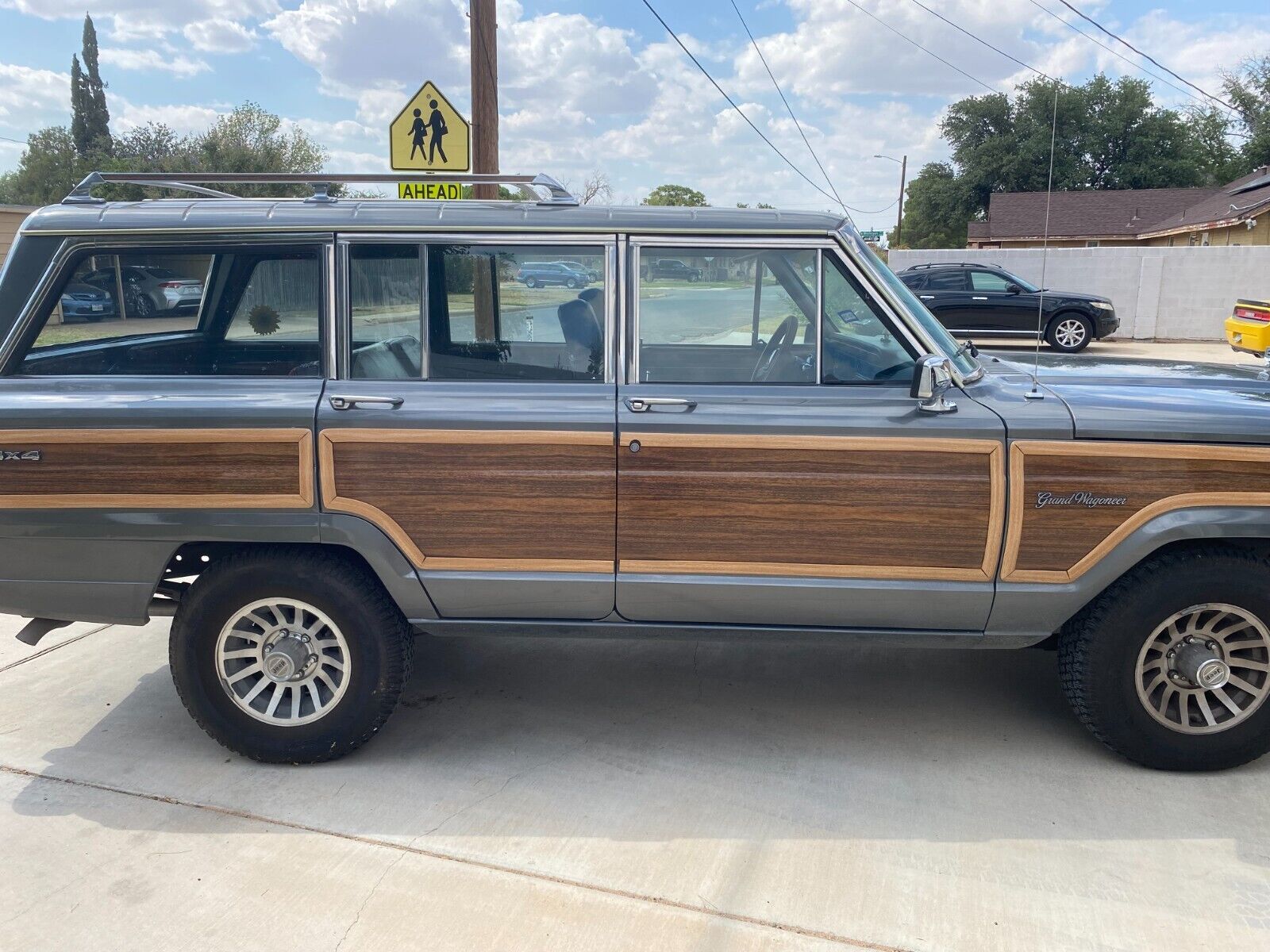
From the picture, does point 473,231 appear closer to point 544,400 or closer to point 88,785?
point 544,400

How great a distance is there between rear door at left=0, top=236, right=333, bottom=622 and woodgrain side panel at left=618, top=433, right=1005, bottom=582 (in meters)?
1.23

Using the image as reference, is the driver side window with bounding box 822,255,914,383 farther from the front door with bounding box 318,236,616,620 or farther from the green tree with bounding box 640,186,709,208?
the green tree with bounding box 640,186,709,208

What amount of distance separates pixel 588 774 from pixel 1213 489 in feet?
7.81

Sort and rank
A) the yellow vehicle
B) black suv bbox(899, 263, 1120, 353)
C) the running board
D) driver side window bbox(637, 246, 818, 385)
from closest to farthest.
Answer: driver side window bbox(637, 246, 818, 385) < the running board < the yellow vehicle < black suv bbox(899, 263, 1120, 353)

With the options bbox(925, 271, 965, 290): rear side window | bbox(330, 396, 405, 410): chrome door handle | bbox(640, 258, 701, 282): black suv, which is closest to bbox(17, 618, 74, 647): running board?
bbox(330, 396, 405, 410): chrome door handle

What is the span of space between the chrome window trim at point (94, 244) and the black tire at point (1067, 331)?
16683mm

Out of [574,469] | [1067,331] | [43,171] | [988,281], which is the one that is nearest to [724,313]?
[574,469]

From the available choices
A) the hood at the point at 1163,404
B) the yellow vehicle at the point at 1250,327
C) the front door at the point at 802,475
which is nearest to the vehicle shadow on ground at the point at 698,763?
the front door at the point at 802,475

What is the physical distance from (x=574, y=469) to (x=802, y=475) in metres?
0.78

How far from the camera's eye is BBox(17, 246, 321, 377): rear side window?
3.55 meters

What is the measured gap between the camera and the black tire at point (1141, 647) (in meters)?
3.40

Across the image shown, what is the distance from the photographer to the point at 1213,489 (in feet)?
10.9

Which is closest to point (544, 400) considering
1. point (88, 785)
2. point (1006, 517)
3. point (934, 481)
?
point (934, 481)

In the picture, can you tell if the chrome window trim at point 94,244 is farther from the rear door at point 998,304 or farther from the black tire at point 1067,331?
the black tire at point 1067,331
